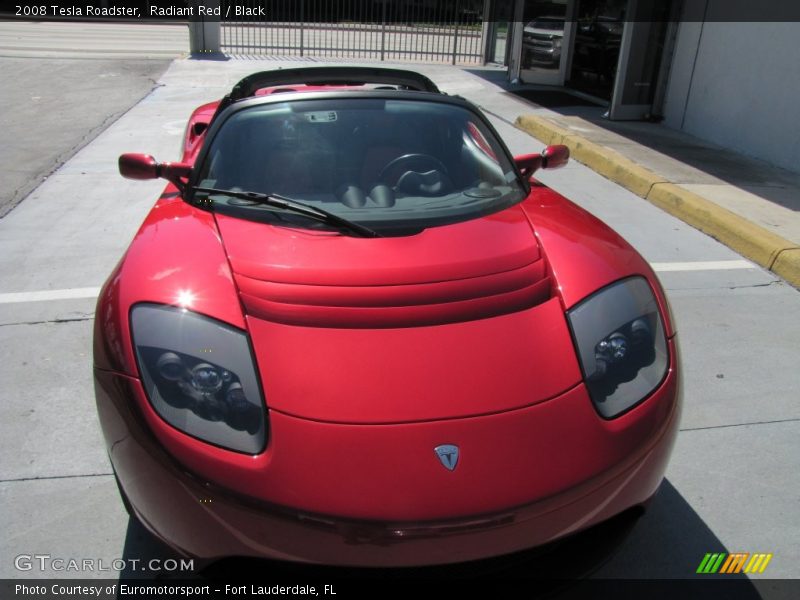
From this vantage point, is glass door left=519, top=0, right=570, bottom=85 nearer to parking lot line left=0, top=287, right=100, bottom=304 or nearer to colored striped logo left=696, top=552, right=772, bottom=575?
parking lot line left=0, top=287, right=100, bottom=304

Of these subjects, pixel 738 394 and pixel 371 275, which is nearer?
pixel 371 275

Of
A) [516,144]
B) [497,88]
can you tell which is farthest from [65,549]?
[497,88]

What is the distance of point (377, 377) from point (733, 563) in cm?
146

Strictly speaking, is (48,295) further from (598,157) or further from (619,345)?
(598,157)

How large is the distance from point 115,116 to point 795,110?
8408 millimetres

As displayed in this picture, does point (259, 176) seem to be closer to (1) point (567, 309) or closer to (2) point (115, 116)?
(1) point (567, 309)

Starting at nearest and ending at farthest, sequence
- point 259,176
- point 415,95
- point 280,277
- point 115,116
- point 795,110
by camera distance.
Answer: point 280,277 → point 259,176 → point 415,95 → point 795,110 → point 115,116

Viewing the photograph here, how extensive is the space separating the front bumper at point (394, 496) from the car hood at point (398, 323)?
0.09 metres

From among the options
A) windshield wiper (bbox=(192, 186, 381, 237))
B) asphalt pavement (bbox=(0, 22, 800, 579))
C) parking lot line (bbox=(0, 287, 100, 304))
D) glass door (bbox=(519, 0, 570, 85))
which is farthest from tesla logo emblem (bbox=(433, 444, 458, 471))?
glass door (bbox=(519, 0, 570, 85))

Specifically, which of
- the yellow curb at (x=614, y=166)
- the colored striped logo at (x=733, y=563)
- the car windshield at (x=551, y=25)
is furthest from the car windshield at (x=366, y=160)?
the car windshield at (x=551, y=25)

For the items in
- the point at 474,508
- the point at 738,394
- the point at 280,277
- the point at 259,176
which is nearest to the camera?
the point at 474,508

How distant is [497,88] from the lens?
43.3 ft

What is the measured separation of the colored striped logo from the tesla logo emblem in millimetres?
1149

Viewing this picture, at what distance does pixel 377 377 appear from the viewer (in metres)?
1.95
